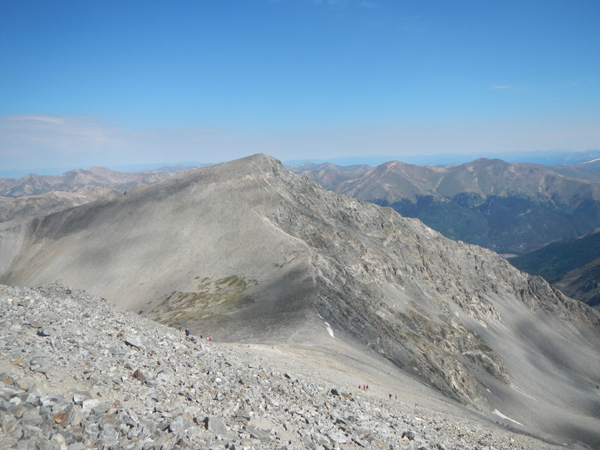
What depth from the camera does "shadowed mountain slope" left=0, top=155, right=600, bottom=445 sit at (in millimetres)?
75938

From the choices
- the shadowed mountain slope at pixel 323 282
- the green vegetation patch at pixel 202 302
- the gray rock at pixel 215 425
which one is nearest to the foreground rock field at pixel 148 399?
the gray rock at pixel 215 425

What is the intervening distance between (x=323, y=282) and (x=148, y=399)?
64715mm

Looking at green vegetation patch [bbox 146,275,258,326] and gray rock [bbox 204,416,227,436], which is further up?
gray rock [bbox 204,416,227,436]

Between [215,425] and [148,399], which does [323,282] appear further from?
[148,399]

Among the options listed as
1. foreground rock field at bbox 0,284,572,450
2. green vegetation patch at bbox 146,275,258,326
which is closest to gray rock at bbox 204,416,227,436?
foreground rock field at bbox 0,284,572,450

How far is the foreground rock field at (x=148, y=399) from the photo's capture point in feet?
45.4

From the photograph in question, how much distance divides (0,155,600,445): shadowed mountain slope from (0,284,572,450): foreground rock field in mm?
33330

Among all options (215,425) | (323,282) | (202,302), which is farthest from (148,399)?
(202,302)

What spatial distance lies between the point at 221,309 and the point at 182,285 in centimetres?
2409

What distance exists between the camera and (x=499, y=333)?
447 ft

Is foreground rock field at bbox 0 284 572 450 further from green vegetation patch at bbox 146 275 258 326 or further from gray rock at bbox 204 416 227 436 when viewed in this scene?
green vegetation patch at bbox 146 275 258 326

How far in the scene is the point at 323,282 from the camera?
80.7 meters

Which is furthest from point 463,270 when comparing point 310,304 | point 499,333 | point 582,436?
point 310,304

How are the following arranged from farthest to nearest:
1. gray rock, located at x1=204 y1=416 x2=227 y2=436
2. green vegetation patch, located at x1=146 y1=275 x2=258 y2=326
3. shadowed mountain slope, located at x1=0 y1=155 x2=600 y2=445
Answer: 1. green vegetation patch, located at x1=146 y1=275 x2=258 y2=326
2. shadowed mountain slope, located at x1=0 y1=155 x2=600 y2=445
3. gray rock, located at x1=204 y1=416 x2=227 y2=436
